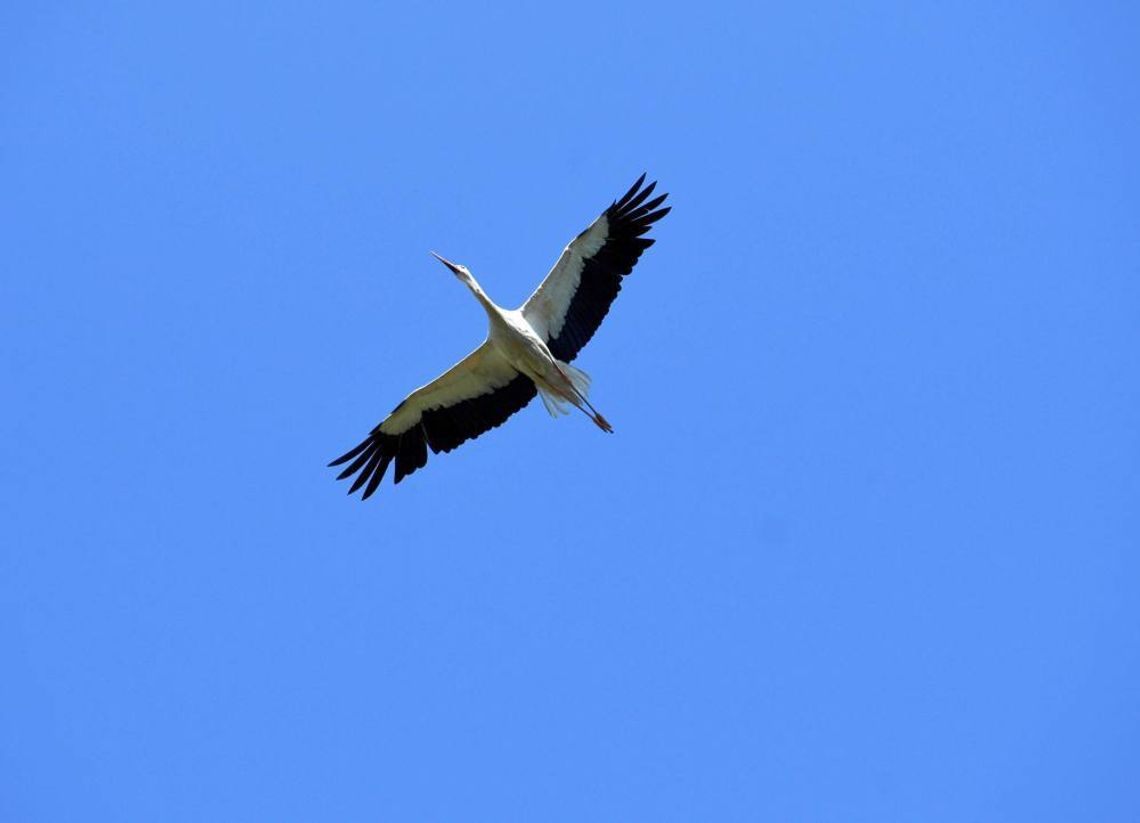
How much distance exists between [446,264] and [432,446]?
1.82 meters

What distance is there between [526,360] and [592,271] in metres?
1.06

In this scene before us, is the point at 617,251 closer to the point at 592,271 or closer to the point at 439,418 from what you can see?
the point at 592,271

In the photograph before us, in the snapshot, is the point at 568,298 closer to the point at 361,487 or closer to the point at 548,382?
the point at 548,382

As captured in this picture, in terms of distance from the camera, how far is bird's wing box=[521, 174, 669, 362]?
14.3 meters

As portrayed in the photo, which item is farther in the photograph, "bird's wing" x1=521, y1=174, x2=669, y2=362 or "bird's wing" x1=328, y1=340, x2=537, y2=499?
"bird's wing" x1=328, y1=340, x2=537, y2=499

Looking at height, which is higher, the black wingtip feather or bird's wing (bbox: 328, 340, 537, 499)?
the black wingtip feather

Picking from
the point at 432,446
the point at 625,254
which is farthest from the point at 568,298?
the point at 432,446

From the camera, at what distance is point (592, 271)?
14.4 m

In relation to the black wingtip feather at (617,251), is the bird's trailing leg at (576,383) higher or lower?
lower

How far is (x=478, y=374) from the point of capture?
1499cm

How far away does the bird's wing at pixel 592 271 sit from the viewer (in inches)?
564

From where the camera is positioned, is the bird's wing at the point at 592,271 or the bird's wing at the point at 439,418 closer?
the bird's wing at the point at 592,271

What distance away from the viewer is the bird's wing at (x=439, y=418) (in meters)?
15.0

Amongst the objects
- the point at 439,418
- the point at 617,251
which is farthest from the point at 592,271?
the point at 439,418
